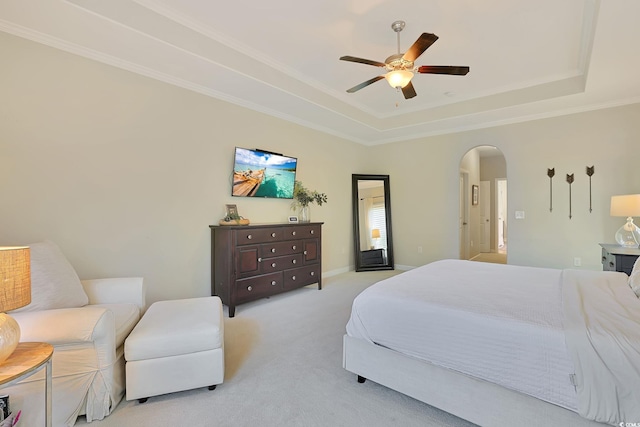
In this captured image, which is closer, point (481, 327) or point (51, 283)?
point (481, 327)

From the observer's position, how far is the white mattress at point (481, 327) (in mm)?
1362

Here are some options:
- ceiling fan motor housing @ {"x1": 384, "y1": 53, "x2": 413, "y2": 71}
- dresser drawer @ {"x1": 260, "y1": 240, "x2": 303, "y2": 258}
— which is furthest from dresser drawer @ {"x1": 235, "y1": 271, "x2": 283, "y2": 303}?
ceiling fan motor housing @ {"x1": 384, "y1": 53, "x2": 413, "y2": 71}

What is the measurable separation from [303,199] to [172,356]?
315cm

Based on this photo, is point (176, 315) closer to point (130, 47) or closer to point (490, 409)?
point (490, 409)

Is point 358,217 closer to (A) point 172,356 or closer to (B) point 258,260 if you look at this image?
(B) point 258,260

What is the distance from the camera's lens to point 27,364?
1.25 metres

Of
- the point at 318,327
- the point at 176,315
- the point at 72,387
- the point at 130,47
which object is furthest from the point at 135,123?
the point at 318,327

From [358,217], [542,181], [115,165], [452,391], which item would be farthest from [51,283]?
[542,181]

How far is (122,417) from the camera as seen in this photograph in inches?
68.0

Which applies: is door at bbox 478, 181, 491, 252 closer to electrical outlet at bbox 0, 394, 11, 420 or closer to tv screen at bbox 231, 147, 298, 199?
tv screen at bbox 231, 147, 298, 199

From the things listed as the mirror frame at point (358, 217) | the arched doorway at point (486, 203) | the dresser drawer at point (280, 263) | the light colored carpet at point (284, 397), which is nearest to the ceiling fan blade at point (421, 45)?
the light colored carpet at point (284, 397)

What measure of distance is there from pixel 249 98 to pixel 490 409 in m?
3.92

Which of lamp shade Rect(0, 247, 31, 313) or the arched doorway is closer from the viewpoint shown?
lamp shade Rect(0, 247, 31, 313)

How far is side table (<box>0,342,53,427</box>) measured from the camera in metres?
1.17
